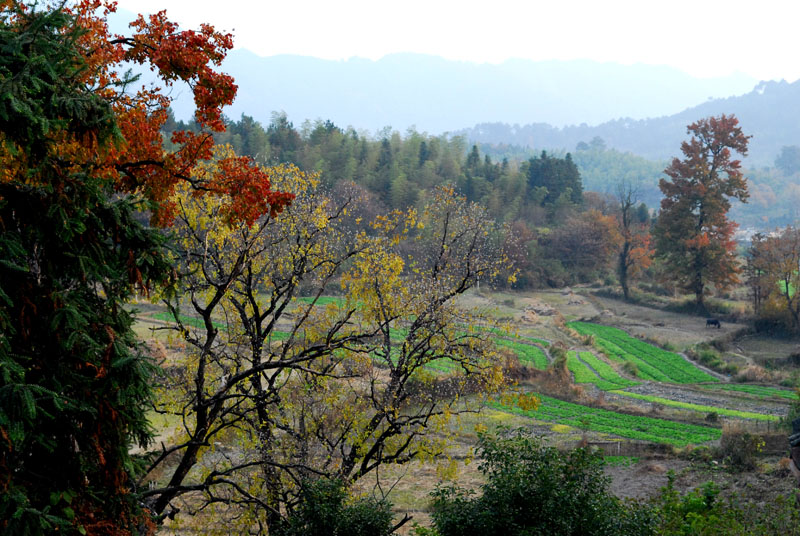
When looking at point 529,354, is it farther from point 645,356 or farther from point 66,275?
point 66,275

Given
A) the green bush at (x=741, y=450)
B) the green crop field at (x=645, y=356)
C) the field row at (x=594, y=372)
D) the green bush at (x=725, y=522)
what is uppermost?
the green bush at (x=725, y=522)

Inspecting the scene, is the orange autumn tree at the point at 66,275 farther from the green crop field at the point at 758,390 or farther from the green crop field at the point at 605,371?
the green crop field at the point at 605,371

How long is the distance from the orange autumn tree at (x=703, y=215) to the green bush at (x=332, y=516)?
1519 inches

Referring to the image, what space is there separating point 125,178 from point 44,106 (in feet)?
5.82

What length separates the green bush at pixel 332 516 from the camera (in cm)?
873

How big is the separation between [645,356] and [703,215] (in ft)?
44.9

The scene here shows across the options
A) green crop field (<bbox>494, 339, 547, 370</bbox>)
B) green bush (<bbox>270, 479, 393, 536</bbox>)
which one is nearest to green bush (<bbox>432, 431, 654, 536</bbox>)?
green bush (<bbox>270, 479, 393, 536</bbox>)

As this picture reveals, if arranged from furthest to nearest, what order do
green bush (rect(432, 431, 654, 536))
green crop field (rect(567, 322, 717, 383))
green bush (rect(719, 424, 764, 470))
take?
green crop field (rect(567, 322, 717, 383))
green bush (rect(719, 424, 764, 470))
green bush (rect(432, 431, 654, 536))

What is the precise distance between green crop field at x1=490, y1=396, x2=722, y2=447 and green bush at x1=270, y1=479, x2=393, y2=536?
1361cm

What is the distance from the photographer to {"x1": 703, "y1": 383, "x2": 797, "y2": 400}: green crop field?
26614mm

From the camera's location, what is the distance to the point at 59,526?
16.7 ft

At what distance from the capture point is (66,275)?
20.5ft

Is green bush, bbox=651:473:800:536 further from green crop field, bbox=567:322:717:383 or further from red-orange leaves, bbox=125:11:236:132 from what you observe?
green crop field, bbox=567:322:717:383

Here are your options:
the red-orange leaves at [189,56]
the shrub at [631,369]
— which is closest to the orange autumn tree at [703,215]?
the shrub at [631,369]
